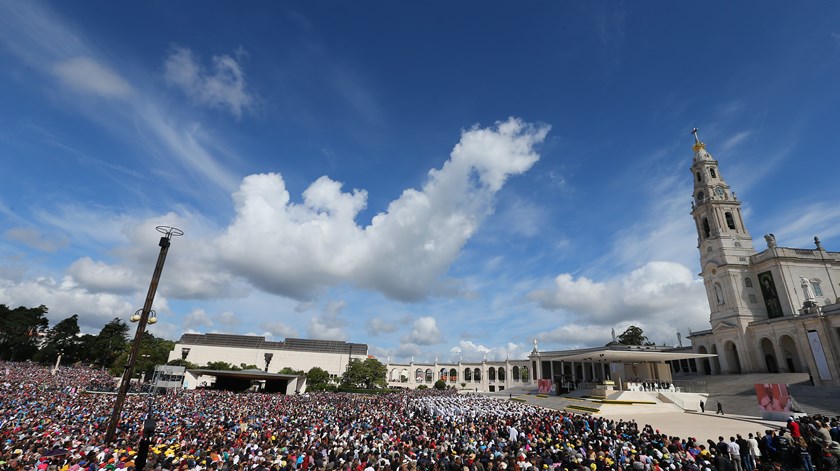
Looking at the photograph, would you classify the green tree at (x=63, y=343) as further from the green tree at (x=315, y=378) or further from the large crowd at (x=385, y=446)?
the large crowd at (x=385, y=446)

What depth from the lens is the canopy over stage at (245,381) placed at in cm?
5228

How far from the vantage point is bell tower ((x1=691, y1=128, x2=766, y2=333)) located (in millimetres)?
48844

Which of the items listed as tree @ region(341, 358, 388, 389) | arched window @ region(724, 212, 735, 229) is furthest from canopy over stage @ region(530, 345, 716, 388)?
tree @ region(341, 358, 388, 389)

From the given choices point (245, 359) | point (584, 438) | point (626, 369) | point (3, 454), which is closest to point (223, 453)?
point (3, 454)

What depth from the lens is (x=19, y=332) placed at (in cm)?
7869

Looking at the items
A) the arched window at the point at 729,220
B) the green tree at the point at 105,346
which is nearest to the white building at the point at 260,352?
the green tree at the point at 105,346

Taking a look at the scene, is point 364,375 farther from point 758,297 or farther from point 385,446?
point 758,297

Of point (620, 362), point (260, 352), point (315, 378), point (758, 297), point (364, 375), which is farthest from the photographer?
point (260, 352)

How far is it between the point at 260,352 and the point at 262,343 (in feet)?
8.82

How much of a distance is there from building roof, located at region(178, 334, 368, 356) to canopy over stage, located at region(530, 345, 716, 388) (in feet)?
156

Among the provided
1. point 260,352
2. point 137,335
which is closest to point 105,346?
point 260,352

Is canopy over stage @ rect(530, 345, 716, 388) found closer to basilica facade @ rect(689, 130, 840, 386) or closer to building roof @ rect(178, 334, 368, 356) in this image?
basilica facade @ rect(689, 130, 840, 386)

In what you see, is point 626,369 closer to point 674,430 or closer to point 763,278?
point 763,278

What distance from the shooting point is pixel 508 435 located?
1808 cm
